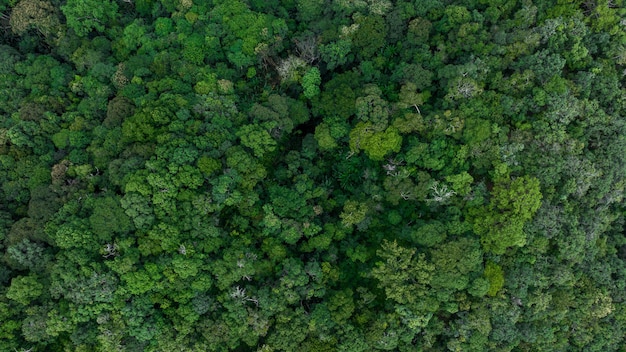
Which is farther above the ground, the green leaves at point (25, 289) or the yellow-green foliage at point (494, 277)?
the yellow-green foliage at point (494, 277)

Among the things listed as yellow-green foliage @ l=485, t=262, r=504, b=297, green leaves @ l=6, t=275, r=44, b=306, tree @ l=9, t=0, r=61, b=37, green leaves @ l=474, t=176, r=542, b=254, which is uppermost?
tree @ l=9, t=0, r=61, b=37

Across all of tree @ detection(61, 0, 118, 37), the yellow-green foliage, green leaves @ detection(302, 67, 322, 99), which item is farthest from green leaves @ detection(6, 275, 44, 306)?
the yellow-green foliage

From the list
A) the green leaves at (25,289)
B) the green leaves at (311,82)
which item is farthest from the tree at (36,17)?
the green leaves at (311,82)

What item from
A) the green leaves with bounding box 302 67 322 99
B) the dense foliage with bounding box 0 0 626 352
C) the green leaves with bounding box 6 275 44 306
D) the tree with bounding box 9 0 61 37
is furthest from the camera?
the tree with bounding box 9 0 61 37

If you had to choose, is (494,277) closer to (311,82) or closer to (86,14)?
(311,82)

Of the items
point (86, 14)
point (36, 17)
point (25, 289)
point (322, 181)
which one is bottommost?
point (25, 289)

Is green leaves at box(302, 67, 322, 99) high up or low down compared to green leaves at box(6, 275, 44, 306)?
up

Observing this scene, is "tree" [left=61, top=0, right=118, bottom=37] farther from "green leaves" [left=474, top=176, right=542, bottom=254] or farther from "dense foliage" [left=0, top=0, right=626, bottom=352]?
"green leaves" [left=474, top=176, right=542, bottom=254]

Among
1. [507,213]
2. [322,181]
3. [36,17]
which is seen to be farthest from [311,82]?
[36,17]

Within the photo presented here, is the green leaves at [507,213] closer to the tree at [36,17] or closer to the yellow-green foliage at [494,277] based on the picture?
the yellow-green foliage at [494,277]
